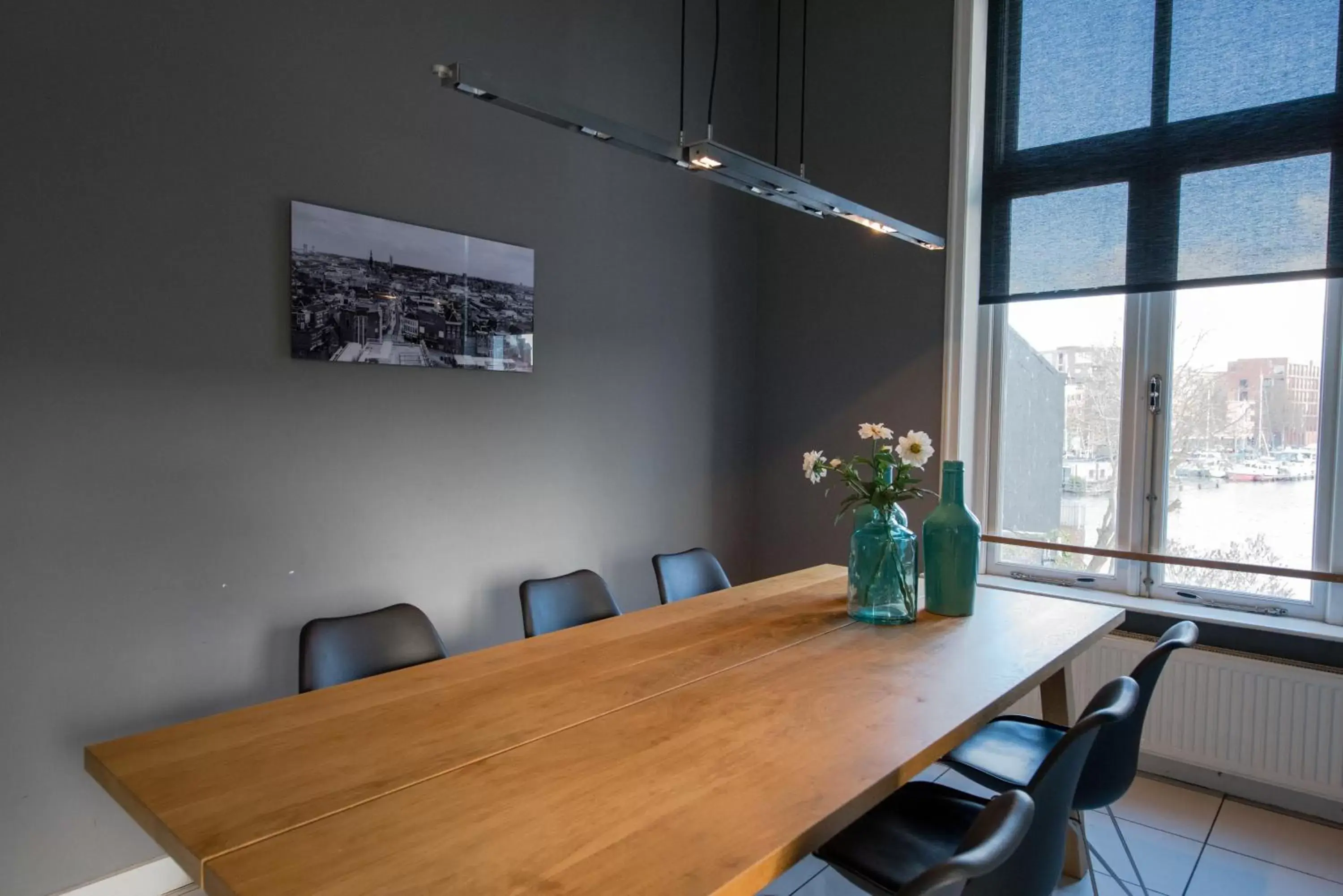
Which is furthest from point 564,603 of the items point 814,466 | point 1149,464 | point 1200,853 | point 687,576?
point 1149,464

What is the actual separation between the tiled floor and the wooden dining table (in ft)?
2.87

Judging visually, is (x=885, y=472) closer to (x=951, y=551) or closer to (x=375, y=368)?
(x=951, y=551)

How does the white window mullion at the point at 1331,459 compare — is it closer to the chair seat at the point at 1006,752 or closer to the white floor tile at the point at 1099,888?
A: the white floor tile at the point at 1099,888

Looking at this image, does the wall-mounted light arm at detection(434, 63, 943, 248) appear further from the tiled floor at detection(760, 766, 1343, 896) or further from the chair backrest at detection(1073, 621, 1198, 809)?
the tiled floor at detection(760, 766, 1343, 896)

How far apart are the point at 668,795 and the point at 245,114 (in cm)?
235

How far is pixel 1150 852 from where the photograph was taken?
268cm

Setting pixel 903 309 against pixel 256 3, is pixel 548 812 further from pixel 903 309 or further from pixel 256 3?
pixel 903 309

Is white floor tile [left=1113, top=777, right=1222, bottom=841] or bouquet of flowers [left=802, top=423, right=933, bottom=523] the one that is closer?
bouquet of flowers [left=802, top=423, right=933, bottom=523]

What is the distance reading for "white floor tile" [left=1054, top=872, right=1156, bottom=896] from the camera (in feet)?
8.00

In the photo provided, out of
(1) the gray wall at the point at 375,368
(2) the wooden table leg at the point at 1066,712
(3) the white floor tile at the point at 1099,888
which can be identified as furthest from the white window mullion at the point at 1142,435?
(3) the white floor tile at the point at 1099,888

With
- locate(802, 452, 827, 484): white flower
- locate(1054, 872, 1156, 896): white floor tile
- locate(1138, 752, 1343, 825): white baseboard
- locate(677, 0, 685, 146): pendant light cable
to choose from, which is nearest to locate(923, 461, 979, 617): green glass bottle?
locate(802, 452, 827, 484): white flower

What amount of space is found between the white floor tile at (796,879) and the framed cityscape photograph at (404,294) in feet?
6.66

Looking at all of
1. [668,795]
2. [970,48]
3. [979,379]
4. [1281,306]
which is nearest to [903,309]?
[979,379]

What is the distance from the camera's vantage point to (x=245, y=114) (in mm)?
2488
